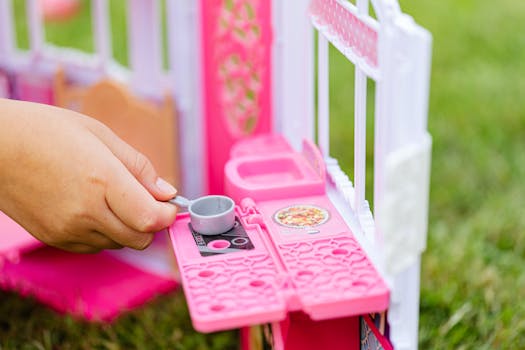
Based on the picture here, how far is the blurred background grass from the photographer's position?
5.22 ft

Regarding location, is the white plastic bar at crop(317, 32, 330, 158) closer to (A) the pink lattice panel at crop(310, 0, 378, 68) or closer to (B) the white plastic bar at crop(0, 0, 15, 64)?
(A) the pink lattice panel at crop(310, 0, 378, 68)

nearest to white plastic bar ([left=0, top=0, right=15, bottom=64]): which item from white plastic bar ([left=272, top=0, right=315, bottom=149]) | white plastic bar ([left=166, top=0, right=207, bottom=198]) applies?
white plastic bar ([left=166, top=0, right=207, bottom=198])

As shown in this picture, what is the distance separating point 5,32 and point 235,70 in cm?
61

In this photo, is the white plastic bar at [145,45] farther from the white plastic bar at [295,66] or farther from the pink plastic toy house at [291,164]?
the white plastic bar at [295,66]

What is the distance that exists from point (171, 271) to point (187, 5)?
0.56 meters

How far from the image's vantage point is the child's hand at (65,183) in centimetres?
107

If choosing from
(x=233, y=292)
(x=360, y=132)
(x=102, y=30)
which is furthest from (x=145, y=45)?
(x=233, y=292)

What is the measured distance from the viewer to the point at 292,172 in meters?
1.35

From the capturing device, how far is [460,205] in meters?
2.06

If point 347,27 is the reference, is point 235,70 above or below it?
below

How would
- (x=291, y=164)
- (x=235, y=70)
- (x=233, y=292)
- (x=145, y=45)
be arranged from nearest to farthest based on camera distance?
(x=233, y=292) < (x=291, y=164) < (x=235, y=70) < (x=145, y=45)

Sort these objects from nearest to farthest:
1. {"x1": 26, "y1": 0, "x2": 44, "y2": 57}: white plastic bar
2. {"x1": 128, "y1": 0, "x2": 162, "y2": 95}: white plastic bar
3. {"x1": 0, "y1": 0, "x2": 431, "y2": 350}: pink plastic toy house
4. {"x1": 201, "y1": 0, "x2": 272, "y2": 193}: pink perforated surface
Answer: {"x1": 0, "y1": 0, "x2": 431, "y2": 350}: pink plastic toy house, {"x1": 201, "y1": 0, "x2": 272, "y2": 193}: pink perforated surface, {"x1": 128, "y1": 0, "x2": 162, "y2": 95}: white plastic bar, {"x1": 26, "y1": 0, "x2": 44, "y2": 57}: white plastic bar

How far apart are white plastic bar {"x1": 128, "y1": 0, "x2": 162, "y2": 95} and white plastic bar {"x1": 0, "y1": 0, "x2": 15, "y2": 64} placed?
1.09 feet

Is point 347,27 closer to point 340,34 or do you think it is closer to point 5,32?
point 340,34
